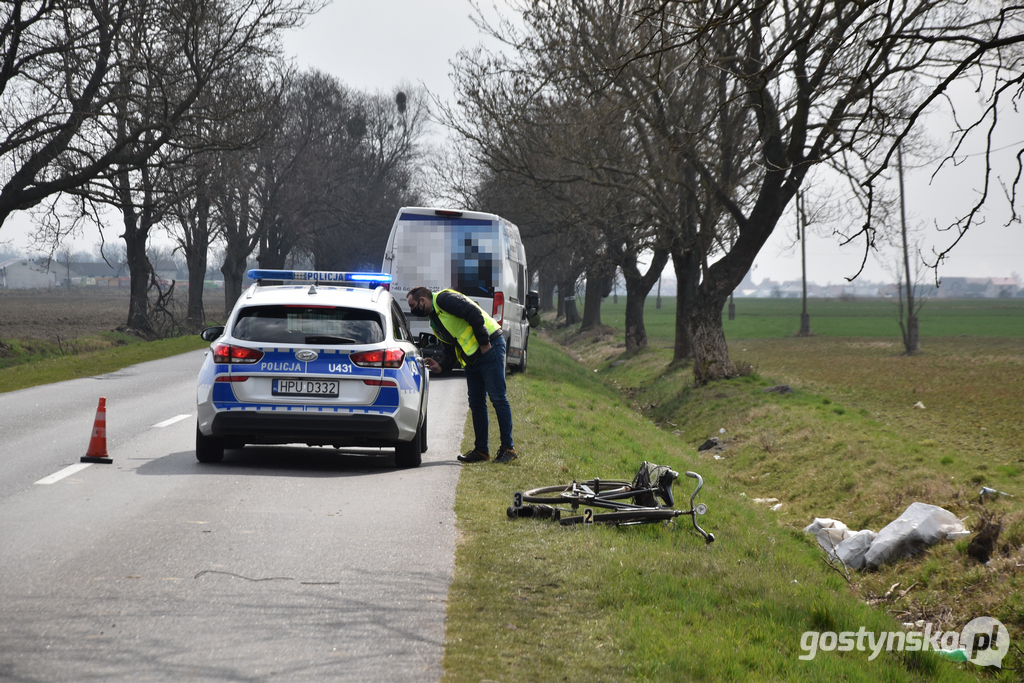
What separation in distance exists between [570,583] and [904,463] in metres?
8.52

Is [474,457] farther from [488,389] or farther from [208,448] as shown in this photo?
[208,448]

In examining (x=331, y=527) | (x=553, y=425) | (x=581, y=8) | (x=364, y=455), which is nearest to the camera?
(x=331, y=527)

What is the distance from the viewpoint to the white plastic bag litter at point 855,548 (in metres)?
10.2

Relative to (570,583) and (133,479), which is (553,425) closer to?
(133,479)

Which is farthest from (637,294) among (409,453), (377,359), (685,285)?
(377,359)

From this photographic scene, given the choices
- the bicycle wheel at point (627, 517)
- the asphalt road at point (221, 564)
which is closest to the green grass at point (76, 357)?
the asphalt road at point (221, 564)

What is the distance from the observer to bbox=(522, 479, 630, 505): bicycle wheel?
26.0 feet

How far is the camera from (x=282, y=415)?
9312 millimetres

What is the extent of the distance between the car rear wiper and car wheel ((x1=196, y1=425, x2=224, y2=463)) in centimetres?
133

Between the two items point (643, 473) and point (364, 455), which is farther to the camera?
point (364, 455)

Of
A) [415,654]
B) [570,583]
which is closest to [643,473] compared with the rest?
[570,583]

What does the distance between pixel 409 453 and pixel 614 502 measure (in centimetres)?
280

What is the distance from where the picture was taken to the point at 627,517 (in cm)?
770

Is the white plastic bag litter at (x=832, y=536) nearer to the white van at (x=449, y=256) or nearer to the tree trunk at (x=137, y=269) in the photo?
the white van at (x=449, y=256)
